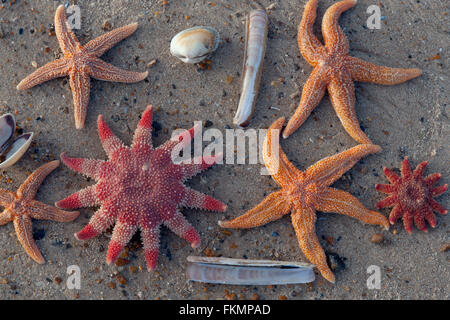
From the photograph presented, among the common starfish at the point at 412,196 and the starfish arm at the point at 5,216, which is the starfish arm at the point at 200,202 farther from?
the starfish arm at the point at 5,216

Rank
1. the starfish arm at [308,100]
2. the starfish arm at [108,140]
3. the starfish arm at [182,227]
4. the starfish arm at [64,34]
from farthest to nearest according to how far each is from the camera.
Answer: the starfish arm at [64,34], the starfish arm at [308,100], the starfish arm at [108,140], the starfish arm at [182,227]

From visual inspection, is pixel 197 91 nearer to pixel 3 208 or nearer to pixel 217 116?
pixel 217 116

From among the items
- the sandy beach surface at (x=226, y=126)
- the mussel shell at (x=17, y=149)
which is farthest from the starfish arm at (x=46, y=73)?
the mussel shell at (x=17, y=149)

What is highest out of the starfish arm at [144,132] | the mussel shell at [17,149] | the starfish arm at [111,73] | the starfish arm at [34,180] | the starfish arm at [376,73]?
the starfish arm at [111,73]

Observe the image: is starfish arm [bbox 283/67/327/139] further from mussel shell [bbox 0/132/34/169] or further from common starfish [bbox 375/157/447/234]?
mussel shell [bbox 0/132/34/169]

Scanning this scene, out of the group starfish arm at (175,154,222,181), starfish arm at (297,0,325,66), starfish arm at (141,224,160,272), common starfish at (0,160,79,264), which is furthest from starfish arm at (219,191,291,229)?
common starfish at (0,160,79,264)

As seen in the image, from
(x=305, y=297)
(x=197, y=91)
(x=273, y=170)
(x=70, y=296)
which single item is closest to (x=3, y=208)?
(x=70, y=296)
